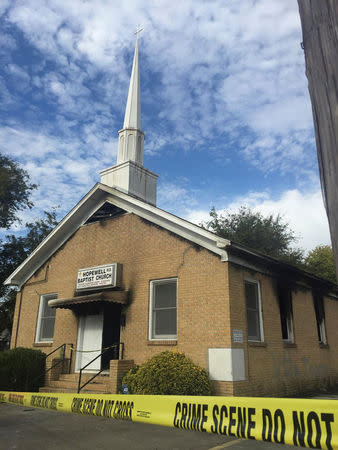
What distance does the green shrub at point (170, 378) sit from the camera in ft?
30.6

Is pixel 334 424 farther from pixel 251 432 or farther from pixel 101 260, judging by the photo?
pixel 101 260

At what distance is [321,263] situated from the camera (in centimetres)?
3469

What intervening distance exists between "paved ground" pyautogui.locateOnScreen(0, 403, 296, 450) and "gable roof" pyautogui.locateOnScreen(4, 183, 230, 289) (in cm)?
492

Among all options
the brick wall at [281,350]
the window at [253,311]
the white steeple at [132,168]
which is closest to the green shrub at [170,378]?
the brick wall at [281,350]

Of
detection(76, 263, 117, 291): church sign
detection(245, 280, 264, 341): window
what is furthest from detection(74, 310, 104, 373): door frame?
detection(245, 280, 264, 341): window

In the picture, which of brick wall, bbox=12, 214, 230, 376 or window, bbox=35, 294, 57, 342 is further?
window, bbox=35, 294, 57, 342

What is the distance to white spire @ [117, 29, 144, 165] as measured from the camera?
20094 mm

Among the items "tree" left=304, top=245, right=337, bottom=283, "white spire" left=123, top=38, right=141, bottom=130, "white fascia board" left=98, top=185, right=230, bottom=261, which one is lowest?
"white fascia board" left=98, top=185, right=230, bottom=261

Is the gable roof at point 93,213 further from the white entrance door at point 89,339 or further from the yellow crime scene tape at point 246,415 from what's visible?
the yellow crime scene tape at point 246,415

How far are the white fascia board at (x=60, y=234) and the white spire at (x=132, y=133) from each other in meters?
4.67

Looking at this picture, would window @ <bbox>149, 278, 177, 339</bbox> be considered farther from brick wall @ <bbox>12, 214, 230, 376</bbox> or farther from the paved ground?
the paved ground

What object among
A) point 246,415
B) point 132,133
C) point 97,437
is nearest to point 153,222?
point 97,437

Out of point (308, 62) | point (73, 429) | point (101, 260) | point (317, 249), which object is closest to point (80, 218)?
point (101, 260)

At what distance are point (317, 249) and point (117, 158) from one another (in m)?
27.9
